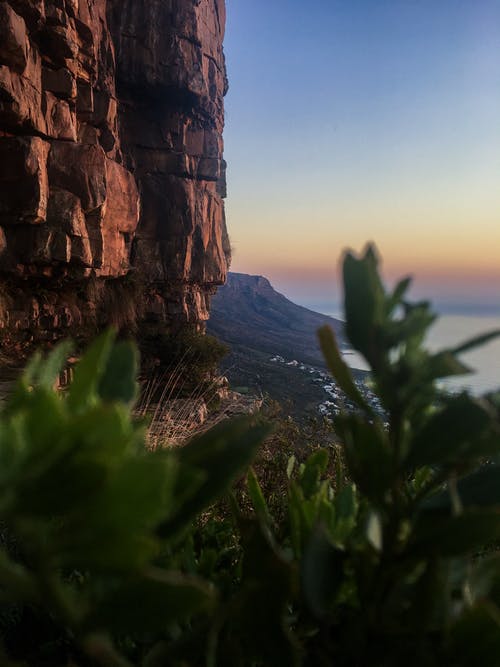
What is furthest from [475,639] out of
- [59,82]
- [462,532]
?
[59,82]

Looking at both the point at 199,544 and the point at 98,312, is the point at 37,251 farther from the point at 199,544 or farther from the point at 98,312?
the point at 199,544

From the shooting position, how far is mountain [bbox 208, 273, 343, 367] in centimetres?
2614

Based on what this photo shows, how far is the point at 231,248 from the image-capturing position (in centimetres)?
1362

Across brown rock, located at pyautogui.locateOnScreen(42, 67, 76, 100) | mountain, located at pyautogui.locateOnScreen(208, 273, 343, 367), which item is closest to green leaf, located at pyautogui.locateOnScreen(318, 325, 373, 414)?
brown rock, located at pyautogui.locateOnScreen(42, 67, 76, 100)

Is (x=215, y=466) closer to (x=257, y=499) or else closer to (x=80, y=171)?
(x=257, y=499)

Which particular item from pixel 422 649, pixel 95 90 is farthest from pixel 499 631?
pixel 95 90

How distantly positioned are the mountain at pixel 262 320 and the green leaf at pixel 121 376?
22.8m

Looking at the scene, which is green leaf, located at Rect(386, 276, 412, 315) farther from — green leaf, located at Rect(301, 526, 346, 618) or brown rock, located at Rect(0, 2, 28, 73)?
brown rock, located at Rect(0, 2, 28, 73)

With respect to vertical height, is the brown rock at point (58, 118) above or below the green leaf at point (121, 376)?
above

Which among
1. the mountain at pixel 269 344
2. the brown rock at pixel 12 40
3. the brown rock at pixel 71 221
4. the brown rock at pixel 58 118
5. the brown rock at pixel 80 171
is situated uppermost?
the brown rock at pixel 12 40

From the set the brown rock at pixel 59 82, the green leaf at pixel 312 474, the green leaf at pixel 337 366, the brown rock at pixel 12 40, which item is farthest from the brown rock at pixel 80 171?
the green leaf at pixel 337 366

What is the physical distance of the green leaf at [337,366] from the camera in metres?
0.30

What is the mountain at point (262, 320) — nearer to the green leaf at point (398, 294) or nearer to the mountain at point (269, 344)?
the mountain at point (269, 344)

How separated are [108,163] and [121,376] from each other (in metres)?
9.29
